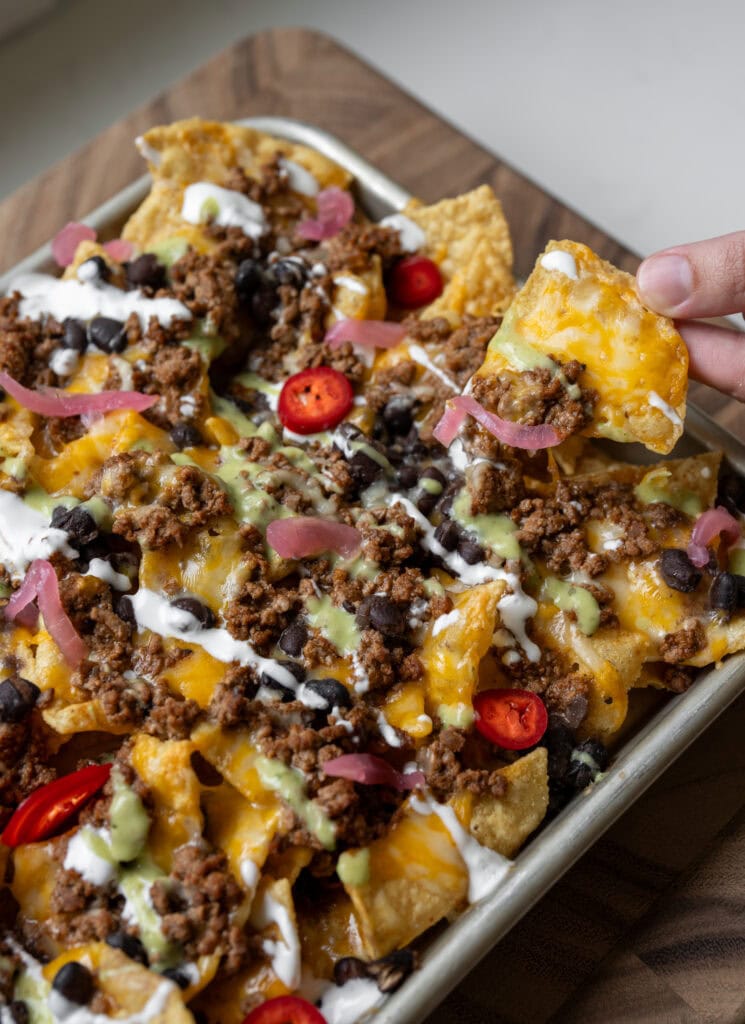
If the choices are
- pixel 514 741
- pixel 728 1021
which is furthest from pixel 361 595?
pixel 728 1021

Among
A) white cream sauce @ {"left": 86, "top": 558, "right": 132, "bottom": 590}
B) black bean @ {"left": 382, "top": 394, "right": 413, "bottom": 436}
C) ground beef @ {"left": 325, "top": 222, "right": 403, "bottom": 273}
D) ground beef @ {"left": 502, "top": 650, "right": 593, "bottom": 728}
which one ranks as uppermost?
ground beef @ {"left": 325, "top": 222, "right": 403, "bottom": 273}

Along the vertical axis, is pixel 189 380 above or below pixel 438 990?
above

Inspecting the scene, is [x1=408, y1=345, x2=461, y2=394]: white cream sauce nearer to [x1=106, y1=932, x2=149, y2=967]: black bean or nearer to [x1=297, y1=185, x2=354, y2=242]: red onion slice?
[x1=297, y1=185, x2=354, y2=242]: red onion slice

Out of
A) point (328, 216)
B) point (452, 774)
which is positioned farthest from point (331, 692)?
point (328, 216)

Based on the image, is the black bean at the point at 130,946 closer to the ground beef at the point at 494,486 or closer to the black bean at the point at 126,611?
the black bean at the point at 126,611

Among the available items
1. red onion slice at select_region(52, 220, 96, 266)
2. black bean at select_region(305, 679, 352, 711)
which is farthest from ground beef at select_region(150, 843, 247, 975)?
red onion slice at select_region(52, 220, 96, 266)

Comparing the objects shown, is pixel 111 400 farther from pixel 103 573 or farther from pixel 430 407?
pixel 430 407
